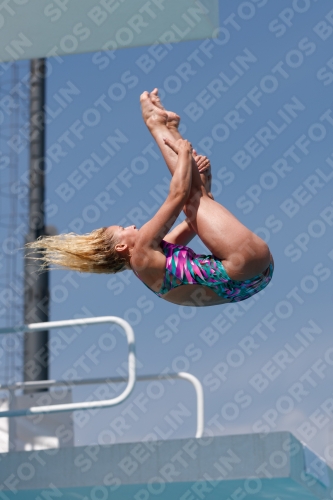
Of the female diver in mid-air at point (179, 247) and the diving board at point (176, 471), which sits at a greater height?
the female diver in mid-air at point (179, 247)

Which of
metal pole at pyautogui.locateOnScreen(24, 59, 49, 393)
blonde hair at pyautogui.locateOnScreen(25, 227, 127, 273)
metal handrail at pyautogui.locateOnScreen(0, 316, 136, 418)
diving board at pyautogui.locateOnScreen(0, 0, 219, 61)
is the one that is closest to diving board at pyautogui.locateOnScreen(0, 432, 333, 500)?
metal handrail at pyautogui.locateOnScreen(0, 316, 136, 418)

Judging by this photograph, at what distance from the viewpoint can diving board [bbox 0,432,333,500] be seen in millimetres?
5777

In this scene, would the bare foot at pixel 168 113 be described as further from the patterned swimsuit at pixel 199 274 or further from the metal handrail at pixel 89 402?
the metal handrail at pixel 89 402

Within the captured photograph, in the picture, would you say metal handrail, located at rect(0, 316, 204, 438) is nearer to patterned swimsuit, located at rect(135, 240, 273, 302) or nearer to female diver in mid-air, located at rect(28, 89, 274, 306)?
female diver in mid-air, located at rect(28, 89, 274, 306)

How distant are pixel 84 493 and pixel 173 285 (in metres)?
2.33

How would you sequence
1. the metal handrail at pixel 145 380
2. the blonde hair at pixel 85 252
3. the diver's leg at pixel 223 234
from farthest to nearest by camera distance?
the metal handrail at pixel 145 380, the blonde hair at pixel 85 252, the diver's leg at pixel 223 234

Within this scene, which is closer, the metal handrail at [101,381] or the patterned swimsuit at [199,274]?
the patterned swimsuit at [199,274]

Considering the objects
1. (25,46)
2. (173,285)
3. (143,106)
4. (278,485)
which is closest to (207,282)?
(173,285)

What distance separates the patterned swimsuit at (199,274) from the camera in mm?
4504

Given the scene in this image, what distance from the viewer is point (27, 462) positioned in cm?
620

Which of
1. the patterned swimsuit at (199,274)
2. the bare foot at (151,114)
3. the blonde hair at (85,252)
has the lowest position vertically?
the blonde hair at (85,252)

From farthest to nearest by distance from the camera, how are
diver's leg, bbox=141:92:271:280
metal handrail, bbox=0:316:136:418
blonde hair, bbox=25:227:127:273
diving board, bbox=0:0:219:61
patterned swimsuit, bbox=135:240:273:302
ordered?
1. diving board, bbox=0:0:219:61
2. metal handrail, bbox=0:316:136:418
3. blonde hair, bbox=25:227:127:273
4. patterned swimsuit, bbox=135:240:273:302
5. diver's leg, bbox=141:92:271:280

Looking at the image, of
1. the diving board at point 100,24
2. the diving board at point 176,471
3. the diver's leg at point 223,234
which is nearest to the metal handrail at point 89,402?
the diving board at point 176,471

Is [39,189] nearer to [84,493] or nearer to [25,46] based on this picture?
[25,46]
